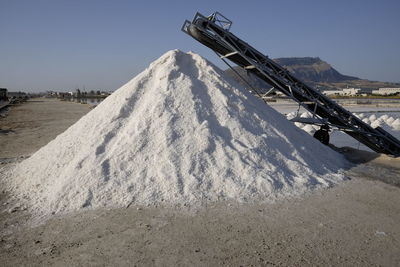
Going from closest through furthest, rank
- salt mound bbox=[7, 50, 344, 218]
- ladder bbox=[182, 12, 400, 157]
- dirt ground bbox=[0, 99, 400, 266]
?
dirt ground bbox=[0, 99, 400, 266], salt mound bbox=[7, 50, 344, 218], ladder bbox=[182, 12, 400, 157]

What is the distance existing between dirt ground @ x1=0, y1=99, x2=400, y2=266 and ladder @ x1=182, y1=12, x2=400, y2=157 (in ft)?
16.5

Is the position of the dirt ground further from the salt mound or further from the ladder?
the ladder

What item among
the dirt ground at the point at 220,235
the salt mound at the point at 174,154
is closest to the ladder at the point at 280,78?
the salt mound at the point at 174,154

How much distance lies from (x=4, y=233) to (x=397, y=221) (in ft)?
21.8

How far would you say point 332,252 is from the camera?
13.3ft

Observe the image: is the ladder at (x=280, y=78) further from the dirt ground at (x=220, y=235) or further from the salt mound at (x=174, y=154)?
the dirt ground at (x=220, y=235)

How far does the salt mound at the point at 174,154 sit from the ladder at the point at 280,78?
4.25ft

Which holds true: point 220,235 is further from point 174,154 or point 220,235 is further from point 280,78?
point 280,78

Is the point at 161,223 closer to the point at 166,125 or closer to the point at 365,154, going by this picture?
the point at 166,125

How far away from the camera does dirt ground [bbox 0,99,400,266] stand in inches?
153

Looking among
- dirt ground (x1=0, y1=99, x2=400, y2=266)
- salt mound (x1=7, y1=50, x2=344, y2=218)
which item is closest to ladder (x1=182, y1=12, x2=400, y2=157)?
salt mound (x1=7, y1=50, x2=344, y2=218)

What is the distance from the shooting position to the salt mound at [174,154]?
5738 millimetres

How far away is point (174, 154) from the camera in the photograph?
6430 millimetres

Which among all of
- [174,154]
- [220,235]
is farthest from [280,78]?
[220,235]
